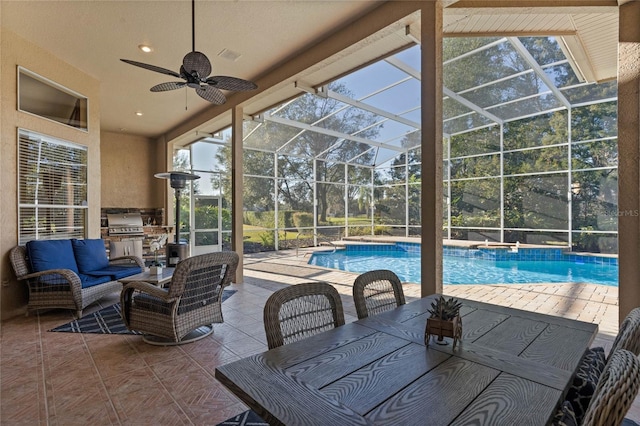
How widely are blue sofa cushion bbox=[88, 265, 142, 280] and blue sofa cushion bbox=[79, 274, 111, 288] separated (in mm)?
92

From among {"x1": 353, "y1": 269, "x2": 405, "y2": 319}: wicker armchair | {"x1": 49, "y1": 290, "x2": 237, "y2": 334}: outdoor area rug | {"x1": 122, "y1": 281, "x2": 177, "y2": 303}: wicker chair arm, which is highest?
{"x1": 353, "y1": 269, "x2": 405, "y2": 319}: wicker armchair

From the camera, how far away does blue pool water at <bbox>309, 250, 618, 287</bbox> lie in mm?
7446

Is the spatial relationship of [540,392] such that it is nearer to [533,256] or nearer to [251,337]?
[251,337]

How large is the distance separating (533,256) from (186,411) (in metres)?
10.2

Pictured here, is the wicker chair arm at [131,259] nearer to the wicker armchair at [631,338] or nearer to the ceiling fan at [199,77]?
the ceiling fan at [199,77]

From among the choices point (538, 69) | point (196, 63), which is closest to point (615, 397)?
point (196, 63)

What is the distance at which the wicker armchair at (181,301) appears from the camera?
303 centimetres

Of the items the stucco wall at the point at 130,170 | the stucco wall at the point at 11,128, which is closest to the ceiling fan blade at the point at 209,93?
the stucco wall at the point at 11,128

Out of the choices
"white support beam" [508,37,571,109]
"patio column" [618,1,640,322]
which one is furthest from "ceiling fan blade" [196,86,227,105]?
"white support beam" [508,37,571,109]

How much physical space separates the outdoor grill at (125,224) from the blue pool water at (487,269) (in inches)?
195

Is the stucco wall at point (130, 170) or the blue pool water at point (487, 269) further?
the stucco wall at point (130, 170)

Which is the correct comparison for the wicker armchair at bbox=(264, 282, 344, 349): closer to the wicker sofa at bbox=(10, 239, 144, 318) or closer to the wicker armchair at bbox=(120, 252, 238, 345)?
the wicker armchair at bbox=(120, 252, 238, 345)

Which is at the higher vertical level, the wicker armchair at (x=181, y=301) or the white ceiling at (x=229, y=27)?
the white ceiling at (x=229, y=27)

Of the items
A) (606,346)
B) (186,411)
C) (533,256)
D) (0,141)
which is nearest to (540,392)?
(186,411)
